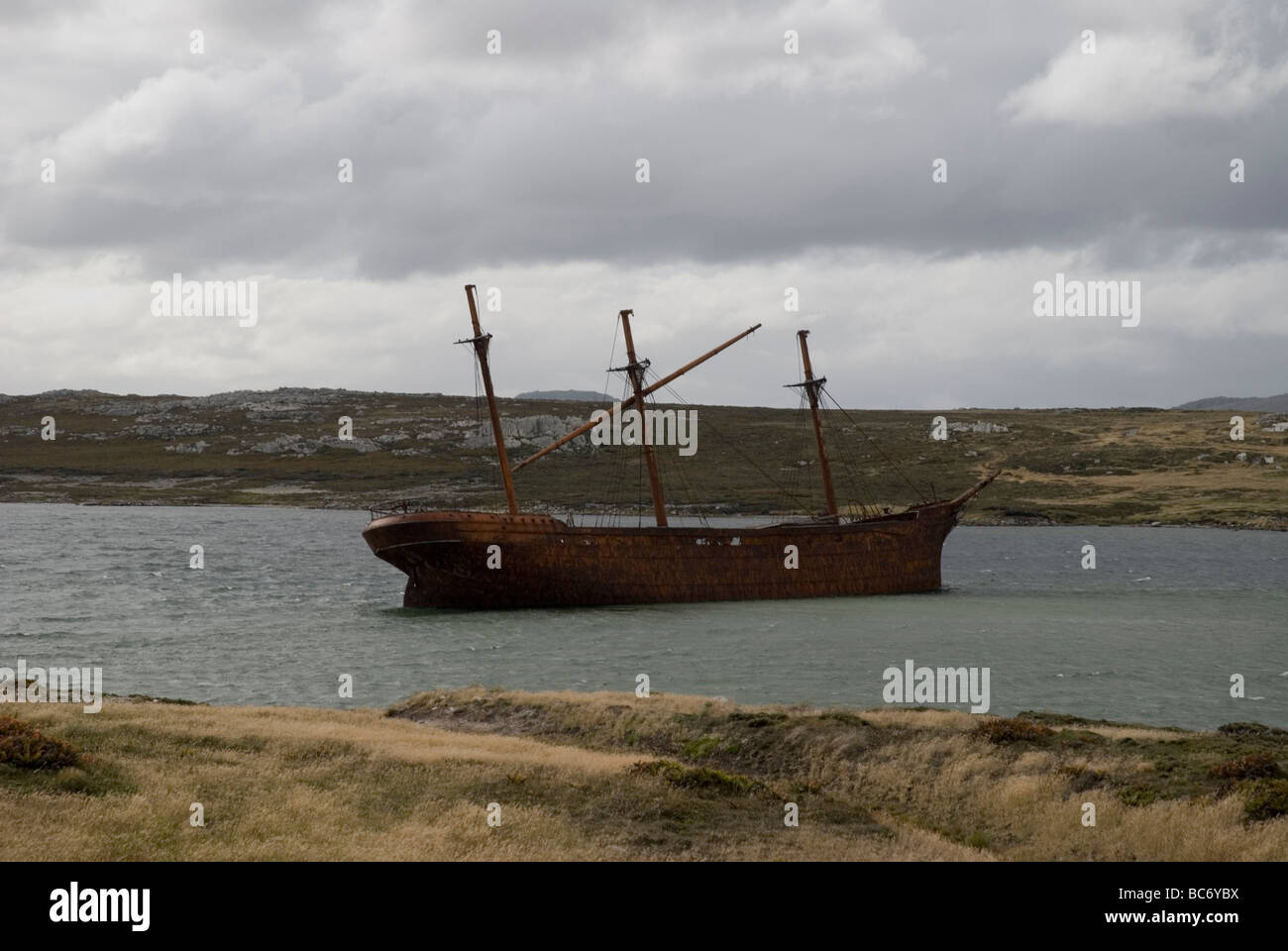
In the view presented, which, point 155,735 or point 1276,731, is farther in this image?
point 1276,731

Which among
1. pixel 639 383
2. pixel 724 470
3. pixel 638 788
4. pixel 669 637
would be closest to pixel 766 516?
pixel 724 470

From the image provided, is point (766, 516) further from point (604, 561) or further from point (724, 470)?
point (604, 561)

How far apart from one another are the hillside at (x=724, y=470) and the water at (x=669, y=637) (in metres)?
57.1

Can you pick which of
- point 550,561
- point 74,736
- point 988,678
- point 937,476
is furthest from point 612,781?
point 937,476

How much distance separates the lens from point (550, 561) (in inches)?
2232

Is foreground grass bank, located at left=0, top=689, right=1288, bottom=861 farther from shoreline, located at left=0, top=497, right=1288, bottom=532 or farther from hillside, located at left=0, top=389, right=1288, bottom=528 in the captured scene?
hillside, located at left=0, top=389, right=1288, bottom=528

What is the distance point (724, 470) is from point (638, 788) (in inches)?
5862

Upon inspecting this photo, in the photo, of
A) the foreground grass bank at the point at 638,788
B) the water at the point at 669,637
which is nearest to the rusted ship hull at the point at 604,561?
the water at the point at 669,637

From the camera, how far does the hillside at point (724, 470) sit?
13675cm

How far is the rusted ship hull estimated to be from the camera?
183ft

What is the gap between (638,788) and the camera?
2027 centimetres

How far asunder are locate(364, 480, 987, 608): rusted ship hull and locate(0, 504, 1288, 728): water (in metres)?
1.85

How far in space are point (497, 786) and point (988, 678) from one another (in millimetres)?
22425
